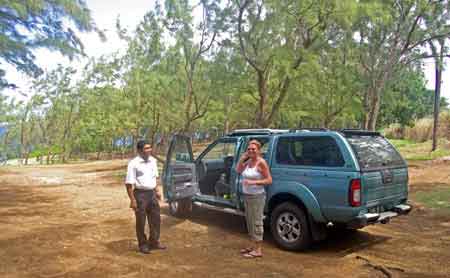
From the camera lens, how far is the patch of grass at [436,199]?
8.98 metres

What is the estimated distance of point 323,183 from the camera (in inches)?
219

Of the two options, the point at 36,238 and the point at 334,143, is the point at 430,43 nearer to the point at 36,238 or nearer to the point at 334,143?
the point at 334,143

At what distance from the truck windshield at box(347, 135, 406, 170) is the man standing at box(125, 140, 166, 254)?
2950mm

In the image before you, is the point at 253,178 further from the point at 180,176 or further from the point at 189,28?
the point at 189,28

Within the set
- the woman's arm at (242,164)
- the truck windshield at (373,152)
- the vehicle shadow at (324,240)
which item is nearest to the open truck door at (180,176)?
the vehicle shadow at (324,240)

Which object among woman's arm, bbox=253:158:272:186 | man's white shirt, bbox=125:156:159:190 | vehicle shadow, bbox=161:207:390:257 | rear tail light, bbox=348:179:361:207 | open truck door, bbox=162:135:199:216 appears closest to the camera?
rear tail light, bbox=348:179:361:207

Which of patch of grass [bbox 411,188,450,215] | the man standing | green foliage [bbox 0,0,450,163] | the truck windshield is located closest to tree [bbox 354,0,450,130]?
green foliage [bbox 0,0,450,163]

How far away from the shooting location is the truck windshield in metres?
5.55

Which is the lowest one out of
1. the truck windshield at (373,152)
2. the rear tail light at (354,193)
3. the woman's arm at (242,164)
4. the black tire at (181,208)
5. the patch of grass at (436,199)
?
the black tire at (181,208)

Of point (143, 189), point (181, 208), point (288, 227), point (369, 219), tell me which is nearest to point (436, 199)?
point (369, 219)

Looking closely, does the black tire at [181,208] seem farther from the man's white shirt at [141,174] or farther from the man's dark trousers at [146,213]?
the man's white shirt at [141,174]

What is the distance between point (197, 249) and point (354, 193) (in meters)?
2.50

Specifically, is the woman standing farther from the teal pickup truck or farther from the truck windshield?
the truck windshield

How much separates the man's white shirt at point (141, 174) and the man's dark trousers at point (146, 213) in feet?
0.31
